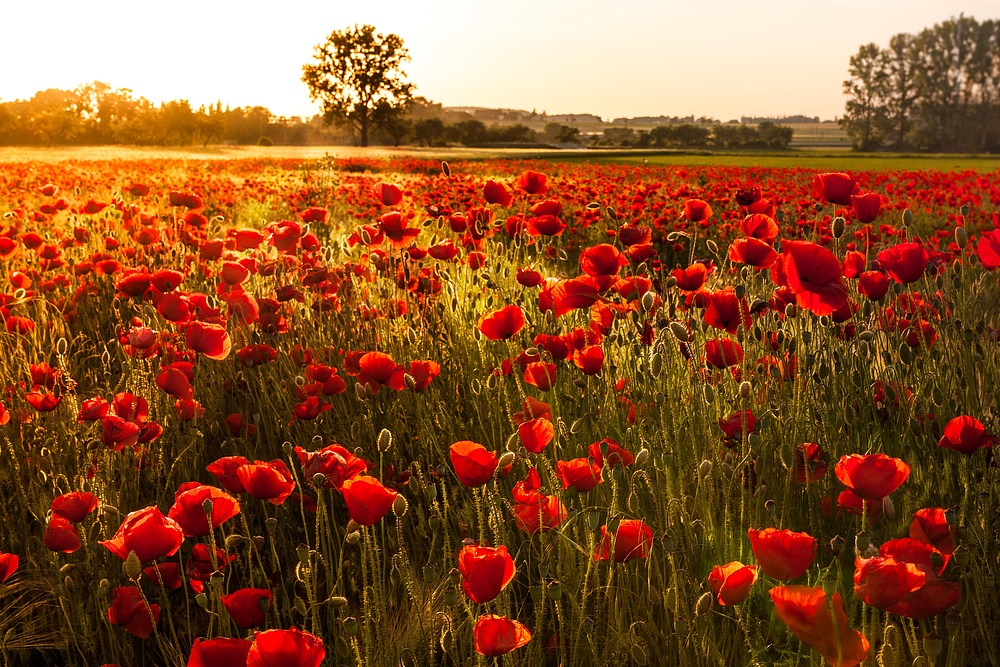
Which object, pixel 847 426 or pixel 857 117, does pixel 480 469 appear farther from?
pixel 857 117

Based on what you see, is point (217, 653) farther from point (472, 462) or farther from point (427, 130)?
point (427, 130)

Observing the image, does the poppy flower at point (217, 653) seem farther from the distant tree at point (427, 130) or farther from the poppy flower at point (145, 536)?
the distant tree at point (427, 130)

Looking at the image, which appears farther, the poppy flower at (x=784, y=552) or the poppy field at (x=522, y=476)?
the poppy field at (x=522, y=476)

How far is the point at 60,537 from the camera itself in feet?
5.10

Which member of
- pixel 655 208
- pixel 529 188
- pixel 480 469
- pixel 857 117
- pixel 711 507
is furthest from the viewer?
pixel 857 117

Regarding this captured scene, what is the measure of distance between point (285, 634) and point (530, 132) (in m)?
70.6

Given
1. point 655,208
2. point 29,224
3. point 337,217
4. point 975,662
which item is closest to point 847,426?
point 975,662

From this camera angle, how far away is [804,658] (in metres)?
1.59

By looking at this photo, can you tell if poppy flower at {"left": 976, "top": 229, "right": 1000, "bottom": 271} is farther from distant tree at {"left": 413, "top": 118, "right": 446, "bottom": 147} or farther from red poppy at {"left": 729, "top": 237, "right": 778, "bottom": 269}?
distant tree at {"left": 413, "top": 118, "right": 446, "bottom": 147}

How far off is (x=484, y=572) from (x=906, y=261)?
163 cm

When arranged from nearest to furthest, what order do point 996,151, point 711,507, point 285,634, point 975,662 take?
point 285,634
point 975,662
point 711,507
point 996,151

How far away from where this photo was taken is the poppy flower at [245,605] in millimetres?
1463

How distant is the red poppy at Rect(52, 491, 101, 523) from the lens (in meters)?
1.59

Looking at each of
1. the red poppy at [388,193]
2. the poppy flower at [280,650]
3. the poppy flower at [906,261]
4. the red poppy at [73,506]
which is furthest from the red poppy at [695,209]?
the poppy flower at [280,650]
